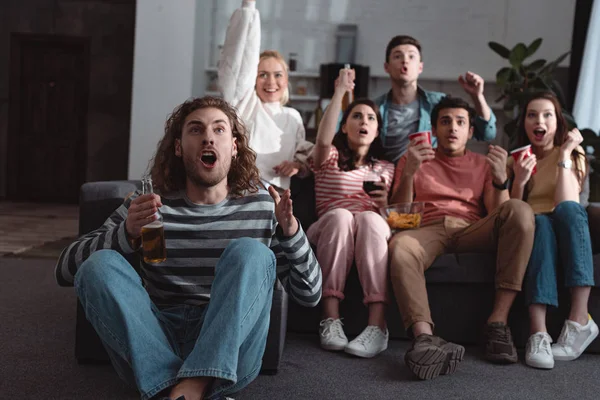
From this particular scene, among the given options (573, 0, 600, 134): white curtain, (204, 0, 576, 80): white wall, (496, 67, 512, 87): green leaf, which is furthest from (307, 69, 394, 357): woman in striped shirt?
(204, 0, 576, 80): white wall

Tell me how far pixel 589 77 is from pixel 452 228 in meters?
3.16

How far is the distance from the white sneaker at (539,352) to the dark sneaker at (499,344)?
49mm

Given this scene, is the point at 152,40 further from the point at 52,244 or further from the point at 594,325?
the point at 594,325

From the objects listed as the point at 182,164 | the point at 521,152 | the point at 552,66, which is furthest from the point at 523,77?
the point at 182,164

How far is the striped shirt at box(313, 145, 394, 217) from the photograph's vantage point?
2658 millimetres

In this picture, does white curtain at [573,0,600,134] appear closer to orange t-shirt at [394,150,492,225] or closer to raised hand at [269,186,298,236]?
orange t-shirt at [394,150,492,225]

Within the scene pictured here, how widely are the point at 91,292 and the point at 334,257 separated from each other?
1.01 metres

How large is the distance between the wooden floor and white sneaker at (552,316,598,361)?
3.31 meters

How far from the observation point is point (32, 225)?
18.8 ft

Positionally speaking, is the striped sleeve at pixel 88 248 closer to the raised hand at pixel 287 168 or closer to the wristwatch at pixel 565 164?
Answer: the raised hand at pixel 287 168

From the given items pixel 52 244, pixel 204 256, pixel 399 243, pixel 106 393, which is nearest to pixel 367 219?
pixel 399 243

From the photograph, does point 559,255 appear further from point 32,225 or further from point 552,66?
point 32,225

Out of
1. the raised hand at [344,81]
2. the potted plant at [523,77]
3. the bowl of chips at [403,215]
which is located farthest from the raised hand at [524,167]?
the potted plant at [523,77]

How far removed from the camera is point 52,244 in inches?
186
